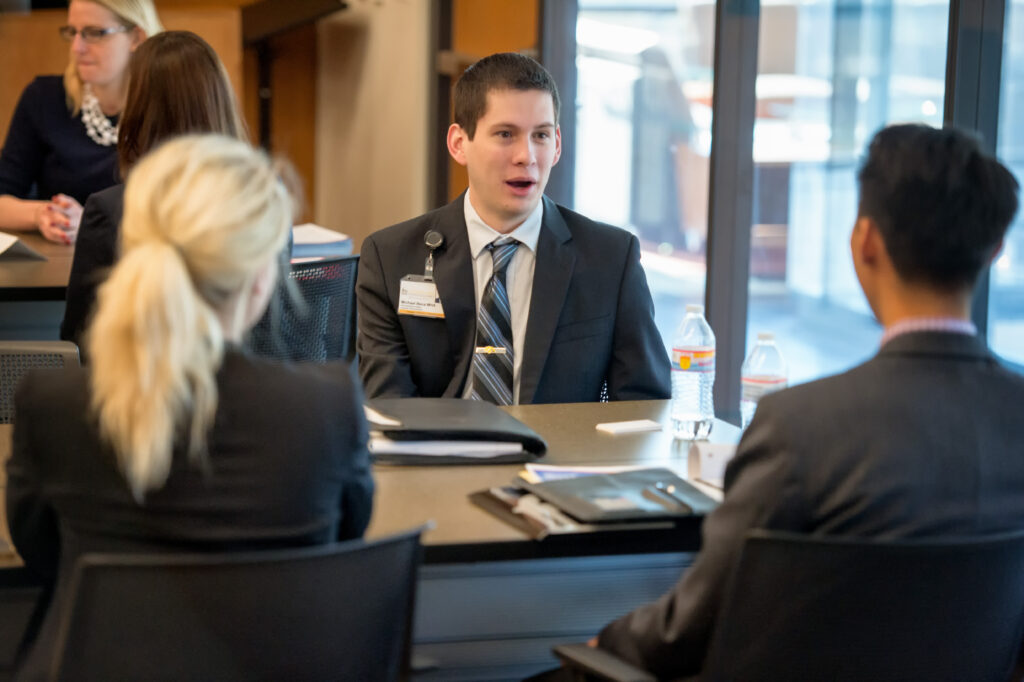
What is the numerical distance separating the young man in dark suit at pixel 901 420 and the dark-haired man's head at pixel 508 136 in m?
1.17

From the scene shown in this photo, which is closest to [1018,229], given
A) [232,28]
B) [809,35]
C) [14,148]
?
[809,35]

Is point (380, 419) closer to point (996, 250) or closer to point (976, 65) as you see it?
point (996, 250)

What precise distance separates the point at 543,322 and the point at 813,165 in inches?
92.3

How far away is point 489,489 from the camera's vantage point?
1705 millimetres

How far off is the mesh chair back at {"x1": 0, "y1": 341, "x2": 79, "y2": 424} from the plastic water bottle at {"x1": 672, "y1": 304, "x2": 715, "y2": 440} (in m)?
1.20

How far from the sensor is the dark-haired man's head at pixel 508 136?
97.1 inches

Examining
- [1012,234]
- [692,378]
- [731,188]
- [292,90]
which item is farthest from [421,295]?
[292,90]

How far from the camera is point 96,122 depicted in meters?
3.95

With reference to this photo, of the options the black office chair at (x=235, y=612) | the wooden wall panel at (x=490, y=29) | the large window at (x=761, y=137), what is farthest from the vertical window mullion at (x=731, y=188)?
the black office chair at (x=235, y=612)

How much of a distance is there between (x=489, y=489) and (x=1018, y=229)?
2.14 m

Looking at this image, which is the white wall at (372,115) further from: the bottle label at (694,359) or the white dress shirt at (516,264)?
the bottle label at (694,359)

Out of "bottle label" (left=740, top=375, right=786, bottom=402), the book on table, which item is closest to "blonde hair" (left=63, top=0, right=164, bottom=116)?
"bottle label" (left=740, top=375, right=786, bottom=402)

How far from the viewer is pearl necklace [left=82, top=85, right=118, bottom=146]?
12.9 feet

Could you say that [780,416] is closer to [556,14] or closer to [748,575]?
[748,575]
